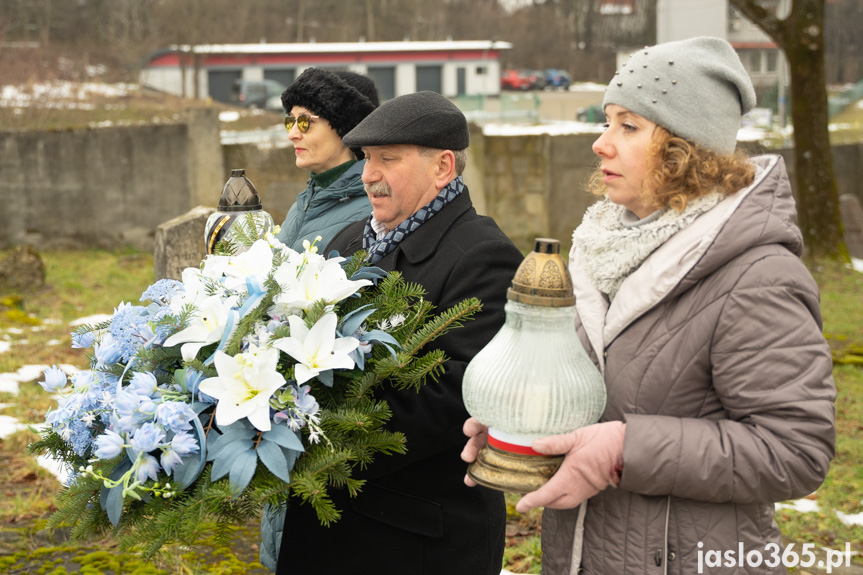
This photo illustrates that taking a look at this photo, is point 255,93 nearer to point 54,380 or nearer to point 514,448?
point 54,380

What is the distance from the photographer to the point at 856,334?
7629 millimetres

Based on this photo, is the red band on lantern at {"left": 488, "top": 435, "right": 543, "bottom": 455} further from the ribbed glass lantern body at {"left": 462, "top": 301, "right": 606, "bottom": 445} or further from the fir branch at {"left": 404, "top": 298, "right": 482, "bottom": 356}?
the fir branch at {"left": 404, "top": 298, "right": 482, "bottom": 356}

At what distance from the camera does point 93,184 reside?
11352mm

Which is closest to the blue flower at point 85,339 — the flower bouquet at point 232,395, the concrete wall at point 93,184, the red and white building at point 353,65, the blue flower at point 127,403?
the flower bouquet at point 232,395

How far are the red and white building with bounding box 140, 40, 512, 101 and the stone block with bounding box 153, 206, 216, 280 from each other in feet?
94.5

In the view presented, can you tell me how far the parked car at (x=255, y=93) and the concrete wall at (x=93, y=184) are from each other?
18412mm

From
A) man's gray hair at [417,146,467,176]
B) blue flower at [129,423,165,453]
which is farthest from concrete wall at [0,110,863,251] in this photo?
blue flower at [129,423,165,453]

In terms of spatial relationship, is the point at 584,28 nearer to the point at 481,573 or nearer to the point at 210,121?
the point at 210,121

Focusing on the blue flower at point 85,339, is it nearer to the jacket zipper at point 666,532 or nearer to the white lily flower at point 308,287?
the white lily flower at point 308,287

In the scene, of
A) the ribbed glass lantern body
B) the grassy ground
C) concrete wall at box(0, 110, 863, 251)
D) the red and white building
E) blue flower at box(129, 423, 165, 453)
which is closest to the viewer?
the ribbed glass lantern body

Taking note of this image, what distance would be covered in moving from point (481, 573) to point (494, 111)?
45.0 feet

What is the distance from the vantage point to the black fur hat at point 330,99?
3.42 m

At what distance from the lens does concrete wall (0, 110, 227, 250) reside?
440 inches

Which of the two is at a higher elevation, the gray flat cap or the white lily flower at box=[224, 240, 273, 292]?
the gray flat cap
